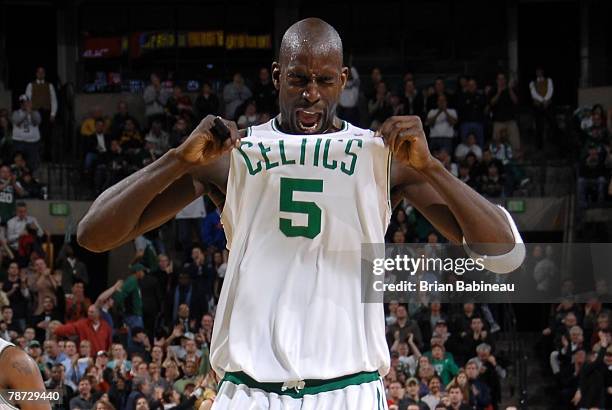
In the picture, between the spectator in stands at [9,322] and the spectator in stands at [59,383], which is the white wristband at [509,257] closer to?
the spectator in stands at [59,383]

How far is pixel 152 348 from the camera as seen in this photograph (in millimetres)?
12953

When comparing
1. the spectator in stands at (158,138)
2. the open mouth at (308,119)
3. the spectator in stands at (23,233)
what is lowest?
the spectator in stands at (23,233)

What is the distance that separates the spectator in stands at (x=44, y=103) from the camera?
59.5 feet

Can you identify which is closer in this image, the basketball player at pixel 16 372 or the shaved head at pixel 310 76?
the shaved head at pixel 310 76

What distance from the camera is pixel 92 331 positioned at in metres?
13.1

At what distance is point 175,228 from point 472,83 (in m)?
4.96

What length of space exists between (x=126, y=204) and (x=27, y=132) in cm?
1452

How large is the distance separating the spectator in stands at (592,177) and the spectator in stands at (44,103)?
26.5ft

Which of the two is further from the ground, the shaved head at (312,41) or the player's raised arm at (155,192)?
the shaved head at (312,41)

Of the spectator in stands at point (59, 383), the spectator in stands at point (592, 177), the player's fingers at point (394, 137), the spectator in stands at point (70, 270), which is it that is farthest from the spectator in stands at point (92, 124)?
the player's fingers at point (394, 137)

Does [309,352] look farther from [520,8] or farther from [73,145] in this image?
[520,8]

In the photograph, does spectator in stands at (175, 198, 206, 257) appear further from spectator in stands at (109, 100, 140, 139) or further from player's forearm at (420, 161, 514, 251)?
player's forearm at (420, 161, 514, 251)

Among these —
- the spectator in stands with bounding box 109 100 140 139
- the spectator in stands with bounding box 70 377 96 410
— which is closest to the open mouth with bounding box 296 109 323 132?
the spectator in stands with bounding box 70 377 96 410

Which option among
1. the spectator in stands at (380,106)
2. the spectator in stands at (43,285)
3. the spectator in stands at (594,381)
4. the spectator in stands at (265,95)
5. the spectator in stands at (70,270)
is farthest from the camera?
the spectator in stands at (265,95)
